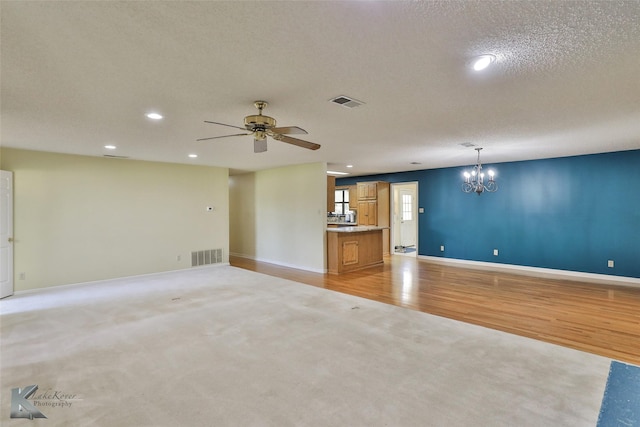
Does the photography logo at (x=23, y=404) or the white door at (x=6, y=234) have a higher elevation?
the white door at (x=6, y=234)

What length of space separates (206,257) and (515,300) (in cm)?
646

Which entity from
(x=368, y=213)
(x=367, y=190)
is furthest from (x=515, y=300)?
(x=367, y=190)

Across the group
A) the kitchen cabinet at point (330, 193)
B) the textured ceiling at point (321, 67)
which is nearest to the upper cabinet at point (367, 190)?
the kitchen cabinet at point (330, 193)

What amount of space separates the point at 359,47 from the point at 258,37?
0.65 meters

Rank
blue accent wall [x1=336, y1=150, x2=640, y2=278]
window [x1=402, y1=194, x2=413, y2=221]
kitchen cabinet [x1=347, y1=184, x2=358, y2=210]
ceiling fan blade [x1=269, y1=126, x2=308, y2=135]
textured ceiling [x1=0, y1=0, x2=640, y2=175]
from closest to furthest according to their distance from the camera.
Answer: textured ceiling [x1=0, y1=0, x2=640, y2=175]
ceiling fan blade [x1=269, y1=126, x2=308, y2=135]
blue accent wall [x1=336, y1=150, x2=640, y2=278]
kitchen cabinet [x1=347, y1=184, x2=358, y2=210]
window [x1=402, y1=194, x2=413, y2=221]

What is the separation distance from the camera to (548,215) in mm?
6508

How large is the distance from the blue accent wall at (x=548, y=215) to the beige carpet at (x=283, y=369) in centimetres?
430

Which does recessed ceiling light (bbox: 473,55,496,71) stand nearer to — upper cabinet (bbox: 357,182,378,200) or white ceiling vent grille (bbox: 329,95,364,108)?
white ceiling vent grille (bbox: 329,95,364,108)

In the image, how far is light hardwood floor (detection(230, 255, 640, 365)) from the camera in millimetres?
3357

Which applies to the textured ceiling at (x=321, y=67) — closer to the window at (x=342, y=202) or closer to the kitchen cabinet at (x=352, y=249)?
the kitchen cabinet at (x=352, y=249)

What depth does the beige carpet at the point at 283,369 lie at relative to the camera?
82.0 inches

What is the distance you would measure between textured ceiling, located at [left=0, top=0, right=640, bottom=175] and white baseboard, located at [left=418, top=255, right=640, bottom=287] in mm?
3090

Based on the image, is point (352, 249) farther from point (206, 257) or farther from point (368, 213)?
point (206, 257)

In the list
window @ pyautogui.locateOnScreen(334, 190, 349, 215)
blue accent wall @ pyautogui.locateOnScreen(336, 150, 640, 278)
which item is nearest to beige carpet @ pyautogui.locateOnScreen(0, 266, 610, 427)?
blue accent wall @ pyautogui.locateOnScreen(336, 150, 640, 278)
